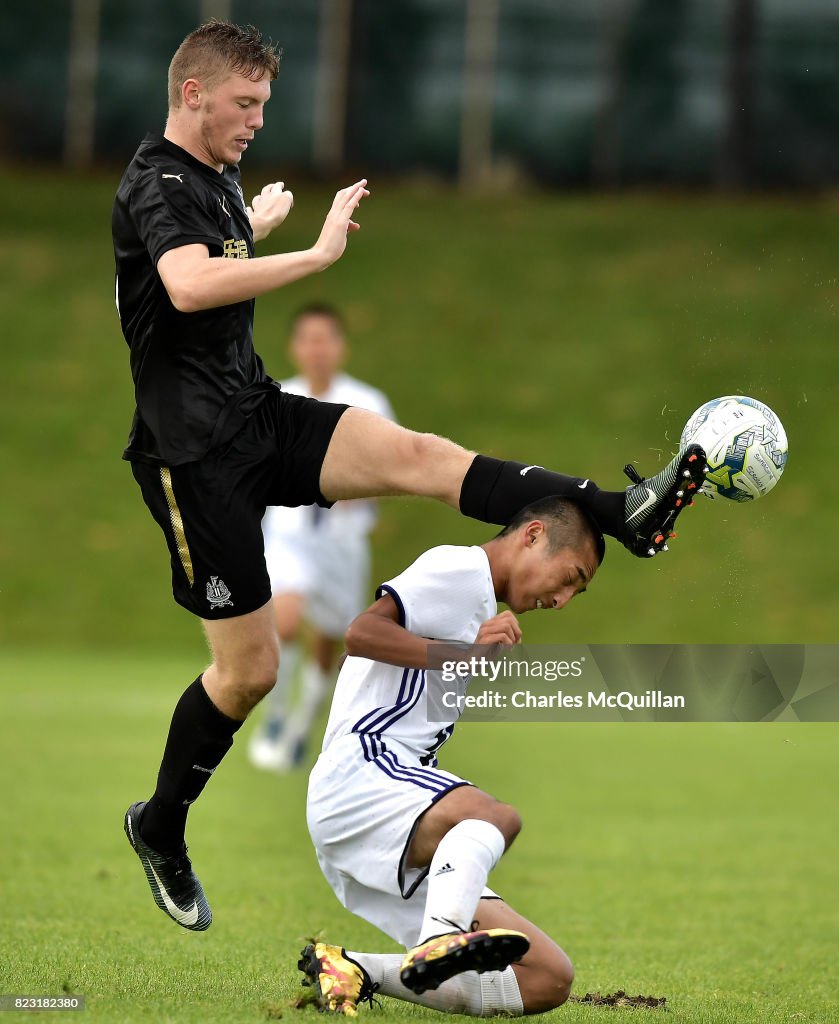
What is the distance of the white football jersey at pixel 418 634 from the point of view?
4.53m

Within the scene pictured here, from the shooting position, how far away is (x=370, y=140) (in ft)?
81.0

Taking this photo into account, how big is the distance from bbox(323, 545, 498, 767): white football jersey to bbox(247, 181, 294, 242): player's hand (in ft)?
4.93

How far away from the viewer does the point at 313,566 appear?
10859 mm

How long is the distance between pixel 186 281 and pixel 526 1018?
235 centimetres

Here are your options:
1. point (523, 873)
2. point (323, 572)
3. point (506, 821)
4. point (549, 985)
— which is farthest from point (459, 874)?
point (323, 572)

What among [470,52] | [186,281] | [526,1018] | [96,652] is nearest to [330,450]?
[186,281]

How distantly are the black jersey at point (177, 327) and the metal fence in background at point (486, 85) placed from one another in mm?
19598

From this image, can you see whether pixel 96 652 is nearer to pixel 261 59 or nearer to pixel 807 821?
pixel 807 821

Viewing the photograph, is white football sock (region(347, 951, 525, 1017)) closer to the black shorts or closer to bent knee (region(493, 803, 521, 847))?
bent knee (region(493, 803, 521, 847))

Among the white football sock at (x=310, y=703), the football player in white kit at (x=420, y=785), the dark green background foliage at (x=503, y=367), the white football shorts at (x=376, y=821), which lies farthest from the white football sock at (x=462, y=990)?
the dark green background foliage at (x=503, y=367)

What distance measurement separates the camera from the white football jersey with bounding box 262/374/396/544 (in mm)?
10539

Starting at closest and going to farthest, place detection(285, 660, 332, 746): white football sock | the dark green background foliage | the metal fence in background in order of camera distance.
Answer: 1. detection(285, 660, 332, 746): white football sock
2. the dark green background foliage
3. the metal fence in background

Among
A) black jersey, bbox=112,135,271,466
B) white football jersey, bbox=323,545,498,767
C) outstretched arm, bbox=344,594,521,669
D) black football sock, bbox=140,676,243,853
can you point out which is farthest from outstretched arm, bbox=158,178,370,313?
black football sock, bbox=140,676,243,853

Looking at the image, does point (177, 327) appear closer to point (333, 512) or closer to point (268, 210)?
point (268, 210)
